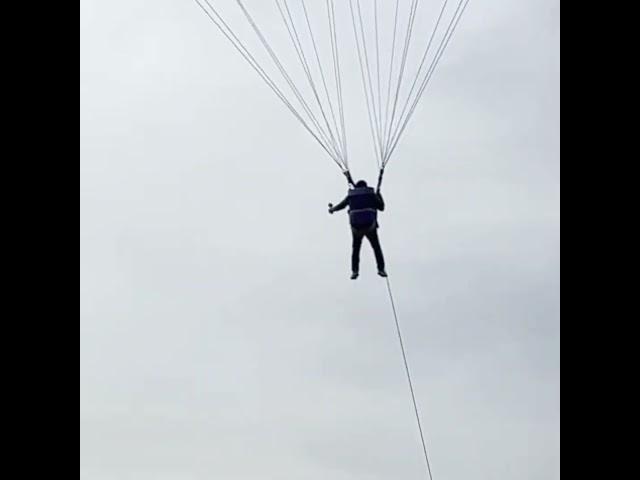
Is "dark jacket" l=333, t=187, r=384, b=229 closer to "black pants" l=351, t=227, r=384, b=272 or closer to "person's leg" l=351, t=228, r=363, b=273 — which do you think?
"black pants" l=351, t=227, r=384, b=272

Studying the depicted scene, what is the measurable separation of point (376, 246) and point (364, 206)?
921 millimetres

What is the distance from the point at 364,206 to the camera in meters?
30.1

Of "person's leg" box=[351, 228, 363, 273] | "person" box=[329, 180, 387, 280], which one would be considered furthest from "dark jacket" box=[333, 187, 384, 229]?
"person's leg" box=[351, 228, 363, 273]

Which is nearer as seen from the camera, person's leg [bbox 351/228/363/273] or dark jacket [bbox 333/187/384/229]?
dark jacket [bbox 333/187/384/229]

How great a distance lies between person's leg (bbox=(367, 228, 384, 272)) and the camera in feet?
99.7

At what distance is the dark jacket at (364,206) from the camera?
30047 mm

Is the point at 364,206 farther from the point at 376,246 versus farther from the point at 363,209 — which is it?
the point at 376,246

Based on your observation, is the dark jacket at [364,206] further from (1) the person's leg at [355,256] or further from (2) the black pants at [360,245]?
(1) the person's leg at [355,256]

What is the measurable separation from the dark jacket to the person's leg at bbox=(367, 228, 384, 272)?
0.24 m

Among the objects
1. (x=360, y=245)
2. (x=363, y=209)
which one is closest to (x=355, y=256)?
(x=360, y=245)

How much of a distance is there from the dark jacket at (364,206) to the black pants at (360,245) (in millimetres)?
195

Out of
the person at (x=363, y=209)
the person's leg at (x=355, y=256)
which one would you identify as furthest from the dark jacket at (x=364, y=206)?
the person's leg at (x=355, y=256)

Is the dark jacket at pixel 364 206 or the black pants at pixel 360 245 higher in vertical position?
the dark jacket at pixel 364 206
